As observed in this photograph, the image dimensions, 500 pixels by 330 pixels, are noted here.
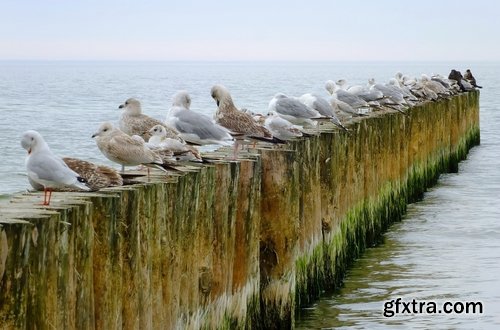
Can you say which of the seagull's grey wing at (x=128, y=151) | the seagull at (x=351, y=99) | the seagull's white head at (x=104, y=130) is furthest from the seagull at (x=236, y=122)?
the seagull at (x=351, y=99)

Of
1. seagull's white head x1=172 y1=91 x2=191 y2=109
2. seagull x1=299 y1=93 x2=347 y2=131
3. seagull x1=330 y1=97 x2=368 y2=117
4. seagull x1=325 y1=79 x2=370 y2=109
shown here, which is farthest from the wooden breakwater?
seagull x1=325 y1=79 x2=370 y2=109

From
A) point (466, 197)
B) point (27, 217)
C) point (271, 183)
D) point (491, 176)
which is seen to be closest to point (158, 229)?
point (27, 217)

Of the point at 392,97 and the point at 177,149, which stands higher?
the point at 177,149

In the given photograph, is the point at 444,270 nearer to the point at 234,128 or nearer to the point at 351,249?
the point at 351,249

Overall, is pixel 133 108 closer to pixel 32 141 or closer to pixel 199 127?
pixel 199 127

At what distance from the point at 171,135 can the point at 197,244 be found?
173cm

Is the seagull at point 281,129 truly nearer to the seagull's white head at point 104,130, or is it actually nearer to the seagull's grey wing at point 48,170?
the seagull's white head at point 104,130

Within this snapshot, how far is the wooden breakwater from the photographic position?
5684 millimetres

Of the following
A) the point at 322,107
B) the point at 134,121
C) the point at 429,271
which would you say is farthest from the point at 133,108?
the point at 429,271

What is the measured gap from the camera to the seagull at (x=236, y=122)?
33.9 ft

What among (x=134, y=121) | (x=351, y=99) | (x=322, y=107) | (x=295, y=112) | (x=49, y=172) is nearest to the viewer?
(x=49, y=172)

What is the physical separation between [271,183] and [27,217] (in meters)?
4.45

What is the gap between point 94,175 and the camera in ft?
23.3

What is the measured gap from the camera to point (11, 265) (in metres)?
5.35
